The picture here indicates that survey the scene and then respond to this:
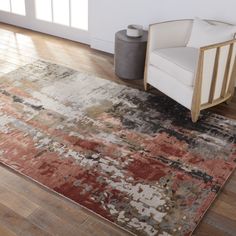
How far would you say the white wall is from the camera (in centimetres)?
342

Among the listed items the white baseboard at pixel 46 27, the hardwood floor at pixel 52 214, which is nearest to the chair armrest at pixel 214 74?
the hardwood floor at pixel 52 214

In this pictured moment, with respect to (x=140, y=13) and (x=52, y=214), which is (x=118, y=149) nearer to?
(x=52, y=214)

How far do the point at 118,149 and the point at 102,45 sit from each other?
77.9 inches

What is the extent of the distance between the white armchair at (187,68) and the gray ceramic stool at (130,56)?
0.21m

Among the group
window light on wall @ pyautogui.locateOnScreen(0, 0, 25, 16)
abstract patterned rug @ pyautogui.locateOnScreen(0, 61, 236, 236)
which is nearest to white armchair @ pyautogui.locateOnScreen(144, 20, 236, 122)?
abstract patterned rug @ pyautogui.locateOnScreen(0, 61, 236, 236)

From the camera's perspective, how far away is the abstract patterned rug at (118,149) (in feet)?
7.27

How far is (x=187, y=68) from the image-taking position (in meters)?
2.91

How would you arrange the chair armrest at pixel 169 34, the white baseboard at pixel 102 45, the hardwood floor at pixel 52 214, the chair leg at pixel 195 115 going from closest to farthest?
the hardwood floor at pixel 52 214 < the chair leg at pixel 195 115 < the chair armrest at pixel 169 34 < the white baseboard at pixel 102 45

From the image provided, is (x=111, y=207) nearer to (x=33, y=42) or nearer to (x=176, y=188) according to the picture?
(x=176, y=188)

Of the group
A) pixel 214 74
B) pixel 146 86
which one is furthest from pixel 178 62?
pixel 146 86

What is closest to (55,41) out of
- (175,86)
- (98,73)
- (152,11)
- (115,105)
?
(98,73)

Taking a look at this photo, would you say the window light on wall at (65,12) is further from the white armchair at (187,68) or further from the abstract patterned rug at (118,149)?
the white armchair at (187,68)

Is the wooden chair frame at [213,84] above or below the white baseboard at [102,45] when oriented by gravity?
above

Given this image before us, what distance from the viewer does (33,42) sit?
179 inches
